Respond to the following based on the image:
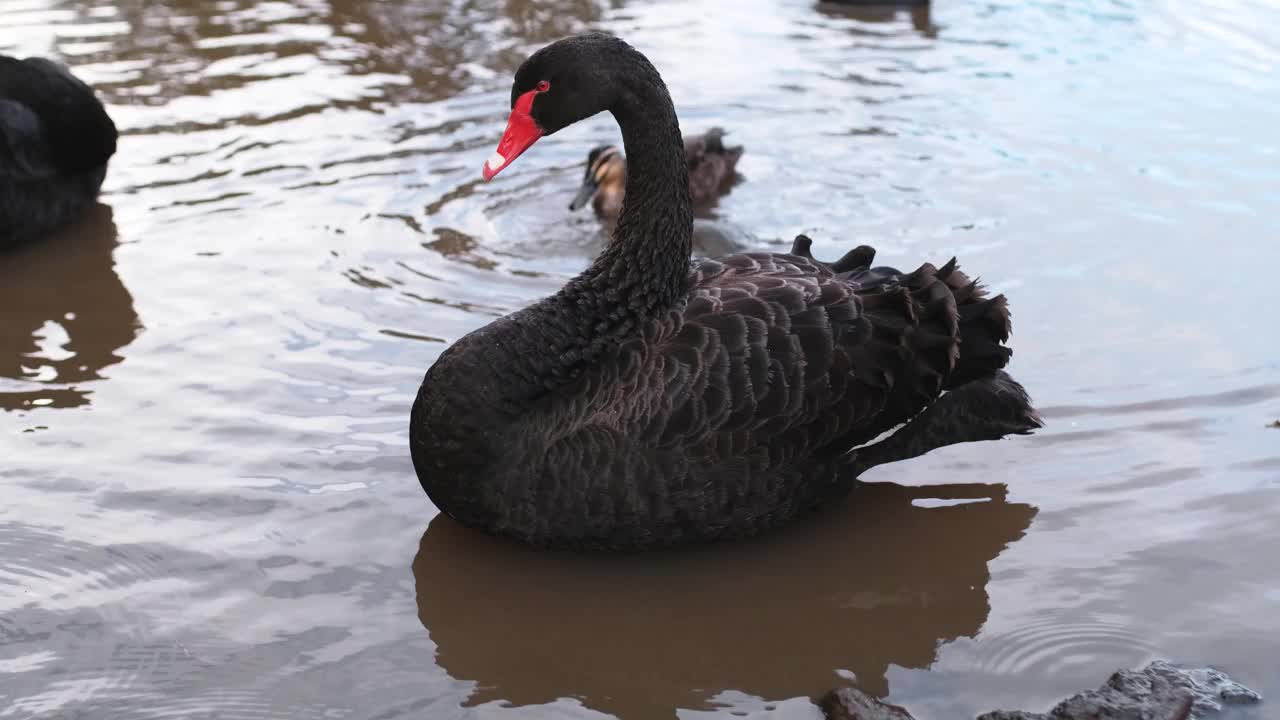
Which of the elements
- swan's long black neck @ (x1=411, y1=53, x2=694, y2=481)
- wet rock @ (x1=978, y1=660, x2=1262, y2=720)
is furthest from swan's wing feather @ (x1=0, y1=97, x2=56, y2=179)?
wet rock @ (x1=978, y1=660, x2=1262, y2=720)

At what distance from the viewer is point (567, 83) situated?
396cm

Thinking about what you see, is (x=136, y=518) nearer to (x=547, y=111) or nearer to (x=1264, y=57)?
(x=547, y=111)

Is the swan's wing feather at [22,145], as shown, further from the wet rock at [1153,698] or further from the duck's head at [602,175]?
the wet rock at [1153,698]

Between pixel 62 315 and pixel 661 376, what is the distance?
3.09m

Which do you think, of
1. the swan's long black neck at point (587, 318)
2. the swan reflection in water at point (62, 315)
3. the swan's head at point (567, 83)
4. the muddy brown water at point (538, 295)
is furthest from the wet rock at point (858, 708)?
the swan reflection in water at point (62, 315)

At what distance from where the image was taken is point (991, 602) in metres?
3.69

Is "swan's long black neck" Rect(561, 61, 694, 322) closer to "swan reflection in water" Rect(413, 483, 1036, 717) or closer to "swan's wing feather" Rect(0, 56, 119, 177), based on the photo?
"swan reflection in water" Rect(413, 483, 1036, 717)

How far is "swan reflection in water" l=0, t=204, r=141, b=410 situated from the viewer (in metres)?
5.03

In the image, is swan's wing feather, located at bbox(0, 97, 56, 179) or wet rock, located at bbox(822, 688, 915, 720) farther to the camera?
swan's wing feather, located at bbox(0, 97, 56, 179)

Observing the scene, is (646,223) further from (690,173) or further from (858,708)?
(690,173)

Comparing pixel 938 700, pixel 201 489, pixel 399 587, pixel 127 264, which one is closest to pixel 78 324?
pixel 127 264

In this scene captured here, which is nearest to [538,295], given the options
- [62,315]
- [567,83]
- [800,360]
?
[567,83]

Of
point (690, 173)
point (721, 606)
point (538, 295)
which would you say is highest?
point (690, 173)

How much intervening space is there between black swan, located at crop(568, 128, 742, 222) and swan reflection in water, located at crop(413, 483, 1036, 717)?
8.89 ft
